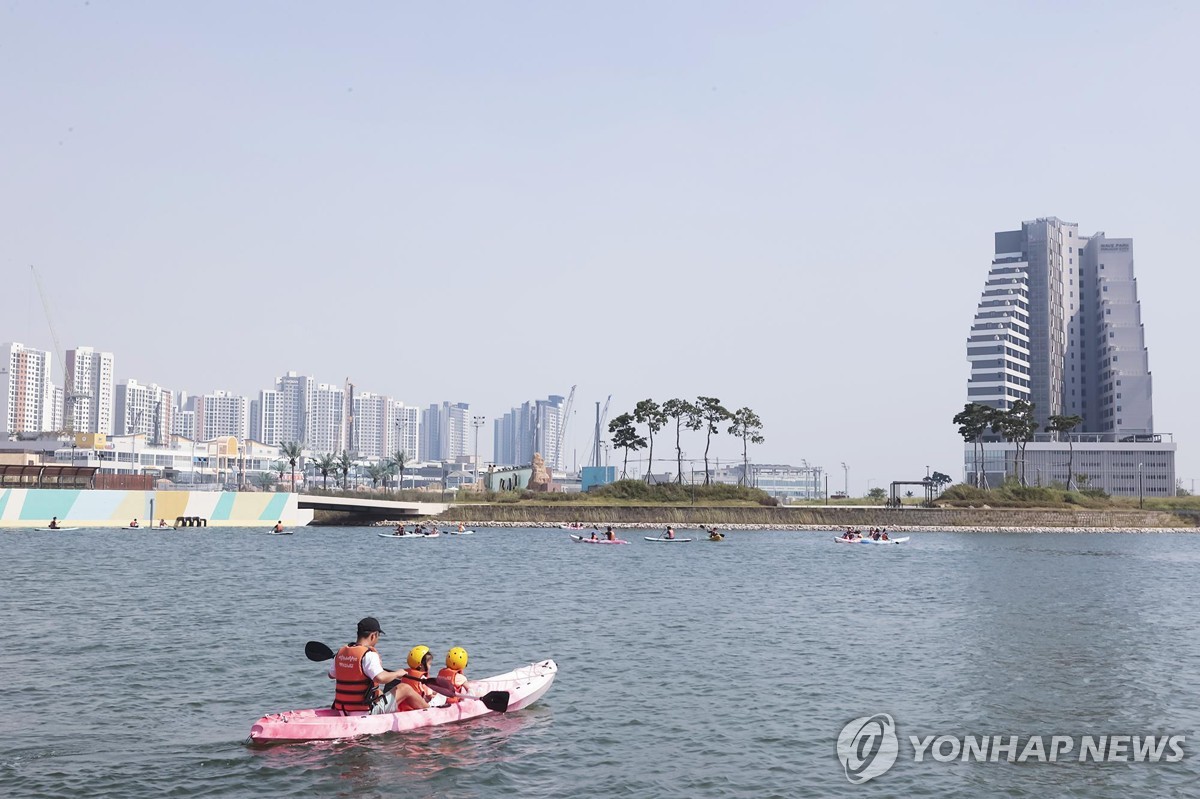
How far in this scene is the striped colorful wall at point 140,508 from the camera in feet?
343

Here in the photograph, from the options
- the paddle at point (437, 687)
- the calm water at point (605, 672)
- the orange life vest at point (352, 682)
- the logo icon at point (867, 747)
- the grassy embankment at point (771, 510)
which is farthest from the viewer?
the grassy embankment at point (771, 510)

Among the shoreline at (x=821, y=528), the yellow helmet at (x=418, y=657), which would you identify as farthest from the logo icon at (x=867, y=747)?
the shoreline at (x=821, y=528)

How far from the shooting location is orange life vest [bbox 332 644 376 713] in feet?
71.5

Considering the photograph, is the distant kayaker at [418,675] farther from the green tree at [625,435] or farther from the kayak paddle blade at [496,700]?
the green tree at [625,435]

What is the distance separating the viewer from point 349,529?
13362 cm

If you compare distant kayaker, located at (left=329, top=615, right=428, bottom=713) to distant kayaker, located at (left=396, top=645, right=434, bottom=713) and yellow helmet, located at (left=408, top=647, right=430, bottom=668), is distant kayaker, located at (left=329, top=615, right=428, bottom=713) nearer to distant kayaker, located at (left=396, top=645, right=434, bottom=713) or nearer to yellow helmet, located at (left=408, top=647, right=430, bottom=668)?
distant kayaker, located at (left=396, top=645, right=434, bottom=713)

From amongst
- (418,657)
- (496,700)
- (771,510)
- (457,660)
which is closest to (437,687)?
(457,660)

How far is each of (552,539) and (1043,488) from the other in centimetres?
8651

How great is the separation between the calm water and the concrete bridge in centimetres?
6534

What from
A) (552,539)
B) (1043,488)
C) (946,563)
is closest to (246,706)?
(946,563)

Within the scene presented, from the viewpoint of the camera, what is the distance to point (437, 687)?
77.4ft

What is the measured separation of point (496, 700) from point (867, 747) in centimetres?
854

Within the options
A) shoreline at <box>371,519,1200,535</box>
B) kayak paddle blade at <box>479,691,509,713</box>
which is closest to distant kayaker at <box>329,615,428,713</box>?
kayak paddle blade at <box>479,691,509,713</box>

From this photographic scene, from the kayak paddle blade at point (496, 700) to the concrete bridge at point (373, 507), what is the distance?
364 feet
